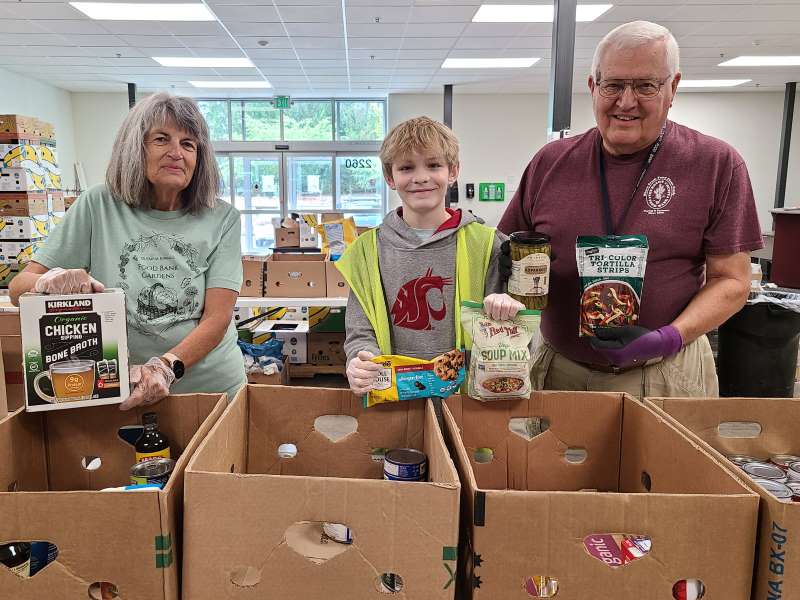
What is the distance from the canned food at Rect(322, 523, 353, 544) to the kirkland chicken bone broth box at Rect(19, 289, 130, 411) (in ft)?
1.51

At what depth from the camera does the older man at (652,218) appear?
50.1 inches

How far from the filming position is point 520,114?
10.6 metres

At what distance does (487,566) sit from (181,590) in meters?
0.41

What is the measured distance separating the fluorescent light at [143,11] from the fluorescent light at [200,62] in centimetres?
169

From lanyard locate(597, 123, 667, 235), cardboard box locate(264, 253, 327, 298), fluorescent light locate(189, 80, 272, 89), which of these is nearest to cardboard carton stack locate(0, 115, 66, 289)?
cardboard box locate(264, 253, 327, 298)

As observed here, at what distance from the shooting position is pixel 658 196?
1.38 meters

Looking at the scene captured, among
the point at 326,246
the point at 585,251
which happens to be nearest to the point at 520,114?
the point at 326,246

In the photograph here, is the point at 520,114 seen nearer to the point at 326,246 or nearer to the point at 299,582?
the point at 326,246

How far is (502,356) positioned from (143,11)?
6.09 m

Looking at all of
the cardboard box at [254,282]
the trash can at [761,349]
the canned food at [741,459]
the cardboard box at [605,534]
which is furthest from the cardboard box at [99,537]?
the cardboard box at [254,282]

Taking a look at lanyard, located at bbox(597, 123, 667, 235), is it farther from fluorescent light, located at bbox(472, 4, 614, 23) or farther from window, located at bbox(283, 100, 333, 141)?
window, located at bbox(283, 100, 333, 141)

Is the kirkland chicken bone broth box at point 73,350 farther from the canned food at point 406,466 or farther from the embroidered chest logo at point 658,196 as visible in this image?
the embroidered chest logo at point 658,196

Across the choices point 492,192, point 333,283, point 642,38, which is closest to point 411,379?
point 642,38

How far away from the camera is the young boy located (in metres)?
1.36
